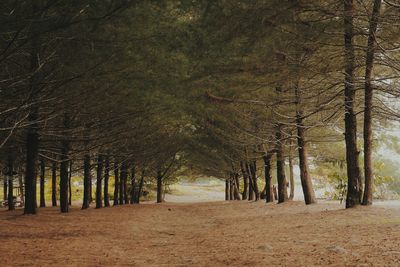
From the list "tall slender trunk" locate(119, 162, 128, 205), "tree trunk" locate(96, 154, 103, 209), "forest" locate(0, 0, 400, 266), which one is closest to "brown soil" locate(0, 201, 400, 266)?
"forest" locate(0, 0, 400, 266)

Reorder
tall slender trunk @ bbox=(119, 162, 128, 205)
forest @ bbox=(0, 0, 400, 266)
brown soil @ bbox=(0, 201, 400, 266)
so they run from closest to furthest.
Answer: brown soil @ bbox=(0, 201, 400, 266) → forest @ bbox=(0, 0, 400, 266) → tall slender trunk @ bbox=(119, 162, 128, 205)

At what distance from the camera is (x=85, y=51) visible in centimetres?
1125

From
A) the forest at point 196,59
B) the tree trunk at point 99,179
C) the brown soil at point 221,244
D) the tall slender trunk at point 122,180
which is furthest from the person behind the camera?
the tall slender trunk at point 122,180

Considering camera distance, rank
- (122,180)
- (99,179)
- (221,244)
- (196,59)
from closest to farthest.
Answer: (221,244)
(196,59)
(99,179)
(122,180)

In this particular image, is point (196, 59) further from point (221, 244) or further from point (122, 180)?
point (122, 180)

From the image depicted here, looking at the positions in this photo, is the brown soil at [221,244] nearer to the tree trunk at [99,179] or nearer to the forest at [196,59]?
the forest at [196,59]

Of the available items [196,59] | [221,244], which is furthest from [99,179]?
[221,244]

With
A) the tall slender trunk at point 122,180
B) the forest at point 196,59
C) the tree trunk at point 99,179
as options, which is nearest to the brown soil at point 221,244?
the forest at point 196,59

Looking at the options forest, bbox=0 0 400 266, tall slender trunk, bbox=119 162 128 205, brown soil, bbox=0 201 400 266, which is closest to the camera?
brown soil, bbox=0 201 400 266

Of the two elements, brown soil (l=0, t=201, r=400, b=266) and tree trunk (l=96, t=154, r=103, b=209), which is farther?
tree trunk (l=96, t=154, r=103, b=209)

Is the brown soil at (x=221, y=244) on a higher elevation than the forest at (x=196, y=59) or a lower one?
lower

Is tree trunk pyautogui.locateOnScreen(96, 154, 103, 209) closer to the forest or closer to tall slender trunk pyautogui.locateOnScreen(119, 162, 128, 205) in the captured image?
the forest

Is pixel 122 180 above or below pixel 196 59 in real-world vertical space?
below

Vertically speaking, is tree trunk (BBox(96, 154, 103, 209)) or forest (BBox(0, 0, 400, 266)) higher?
forest (BBox(0, 0, 400, 266))
